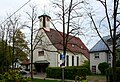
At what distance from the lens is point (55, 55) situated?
60125 millimetres

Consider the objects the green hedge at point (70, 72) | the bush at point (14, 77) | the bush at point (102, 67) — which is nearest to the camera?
the bush at point (14, 77)

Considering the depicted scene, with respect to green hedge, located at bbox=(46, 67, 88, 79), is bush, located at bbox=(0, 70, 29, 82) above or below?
above

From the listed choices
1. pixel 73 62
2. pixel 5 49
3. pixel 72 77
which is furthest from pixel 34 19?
pixel 73 62

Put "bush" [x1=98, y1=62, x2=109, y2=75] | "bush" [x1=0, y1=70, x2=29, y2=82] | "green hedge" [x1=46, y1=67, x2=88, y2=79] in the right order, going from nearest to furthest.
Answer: "bush" [x1=0, y1=70, x2=29, y2=82] < "green hedge" [x1=46, y1=67, x2=88, y2=79] < "bush" [x1=98, y1=62, x2=109, y2=75]

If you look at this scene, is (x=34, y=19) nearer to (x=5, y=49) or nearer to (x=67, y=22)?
(x=5, y=49)

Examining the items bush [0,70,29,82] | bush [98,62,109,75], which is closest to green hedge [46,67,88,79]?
bush [98,62,109,75]

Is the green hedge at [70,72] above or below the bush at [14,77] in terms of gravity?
below

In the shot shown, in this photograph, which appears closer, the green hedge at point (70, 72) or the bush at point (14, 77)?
the bush at point (14, 77)

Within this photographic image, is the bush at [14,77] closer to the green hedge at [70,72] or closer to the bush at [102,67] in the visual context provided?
the green hedge at [70,72]

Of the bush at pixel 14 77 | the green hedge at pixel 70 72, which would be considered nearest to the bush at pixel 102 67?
the green hedge at pixel 70 72

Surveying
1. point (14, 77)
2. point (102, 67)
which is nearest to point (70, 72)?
point (102, 67)

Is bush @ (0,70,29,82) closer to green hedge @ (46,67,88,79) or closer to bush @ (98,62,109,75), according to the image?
green hedge @ (46,67,88,79)

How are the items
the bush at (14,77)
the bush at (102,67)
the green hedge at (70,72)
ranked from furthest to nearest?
the bush at (102,67) → the green hedge at (70,72) → the bush at (14,77)

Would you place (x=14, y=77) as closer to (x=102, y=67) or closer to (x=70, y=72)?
(x=70, y=72)
